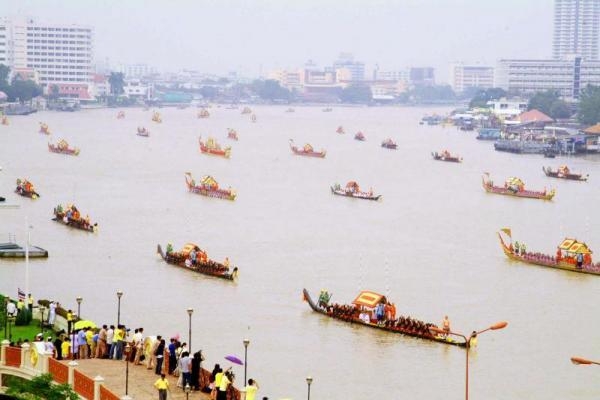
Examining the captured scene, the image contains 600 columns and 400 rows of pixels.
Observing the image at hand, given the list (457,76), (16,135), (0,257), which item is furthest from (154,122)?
(457,76)

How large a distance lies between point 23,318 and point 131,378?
4309 millimetres

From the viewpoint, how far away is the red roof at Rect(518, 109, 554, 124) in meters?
84.6

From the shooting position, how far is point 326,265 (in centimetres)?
2911

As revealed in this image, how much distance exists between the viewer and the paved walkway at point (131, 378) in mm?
14648

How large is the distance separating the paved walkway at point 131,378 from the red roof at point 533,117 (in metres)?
70.7

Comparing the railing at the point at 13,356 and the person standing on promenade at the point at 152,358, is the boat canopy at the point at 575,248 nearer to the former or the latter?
the person standing on promenade at the point at 152,358

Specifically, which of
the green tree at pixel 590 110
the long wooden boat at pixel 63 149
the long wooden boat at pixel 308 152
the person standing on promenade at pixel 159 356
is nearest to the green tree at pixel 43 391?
A: the person standing on promenade at pixel 159 356

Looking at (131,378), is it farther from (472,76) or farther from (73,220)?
(472,76)

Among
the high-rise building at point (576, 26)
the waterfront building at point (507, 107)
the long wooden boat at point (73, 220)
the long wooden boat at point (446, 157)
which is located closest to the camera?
the long wooden boat at point (73, 220)

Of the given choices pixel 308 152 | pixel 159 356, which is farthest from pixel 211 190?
pixel 159 356

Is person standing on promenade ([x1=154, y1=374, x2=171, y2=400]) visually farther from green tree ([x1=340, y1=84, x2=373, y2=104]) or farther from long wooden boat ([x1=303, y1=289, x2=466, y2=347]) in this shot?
green tree ([x1=340, y1=84, x2=373, y2=104])

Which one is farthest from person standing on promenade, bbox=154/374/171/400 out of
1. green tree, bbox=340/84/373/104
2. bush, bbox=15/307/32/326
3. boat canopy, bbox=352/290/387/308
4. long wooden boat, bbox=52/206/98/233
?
green tree, bbox=340/84/373/104

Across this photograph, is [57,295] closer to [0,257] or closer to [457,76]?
[0,257]

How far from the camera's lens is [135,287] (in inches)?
1030
